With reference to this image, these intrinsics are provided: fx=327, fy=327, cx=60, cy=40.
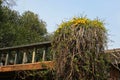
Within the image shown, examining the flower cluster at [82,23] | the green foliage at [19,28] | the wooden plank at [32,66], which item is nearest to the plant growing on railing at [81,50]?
the flower cluster at [82,23]

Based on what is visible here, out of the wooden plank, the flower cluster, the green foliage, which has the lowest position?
the wooden plank

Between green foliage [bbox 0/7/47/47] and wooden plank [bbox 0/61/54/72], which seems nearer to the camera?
wooden plank [bbox 0/61/54/72]

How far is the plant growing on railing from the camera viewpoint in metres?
9.34

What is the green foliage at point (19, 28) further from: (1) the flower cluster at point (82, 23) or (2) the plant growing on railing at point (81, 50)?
(2) the plant growing on railing at point (81, 50)

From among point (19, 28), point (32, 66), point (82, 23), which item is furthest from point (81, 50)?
point (19, 28)

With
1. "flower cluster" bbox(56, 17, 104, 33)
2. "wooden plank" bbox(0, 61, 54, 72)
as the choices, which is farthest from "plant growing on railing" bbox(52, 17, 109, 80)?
"wooden plank" bbox(0, 61, 54, 72)

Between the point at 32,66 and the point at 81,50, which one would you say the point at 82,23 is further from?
the point at 32,66

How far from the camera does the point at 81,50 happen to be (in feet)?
31.4

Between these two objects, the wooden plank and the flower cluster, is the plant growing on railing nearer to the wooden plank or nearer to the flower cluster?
the flower cluster

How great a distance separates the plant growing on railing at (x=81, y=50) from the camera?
9.34 metres

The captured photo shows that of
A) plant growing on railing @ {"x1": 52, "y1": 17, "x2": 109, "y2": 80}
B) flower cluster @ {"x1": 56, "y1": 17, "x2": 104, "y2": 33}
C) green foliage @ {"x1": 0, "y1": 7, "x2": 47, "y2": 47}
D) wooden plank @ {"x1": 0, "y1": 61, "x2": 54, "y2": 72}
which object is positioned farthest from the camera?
green foliage @ {"x1": 0, "y1": 7, "x2": 47, "y2": 47}

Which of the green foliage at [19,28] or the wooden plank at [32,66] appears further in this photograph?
the green foliage at [19,28]

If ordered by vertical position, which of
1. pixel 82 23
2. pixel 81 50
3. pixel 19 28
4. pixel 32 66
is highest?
pixel 19 28

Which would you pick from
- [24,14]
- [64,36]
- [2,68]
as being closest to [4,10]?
[24,14]
